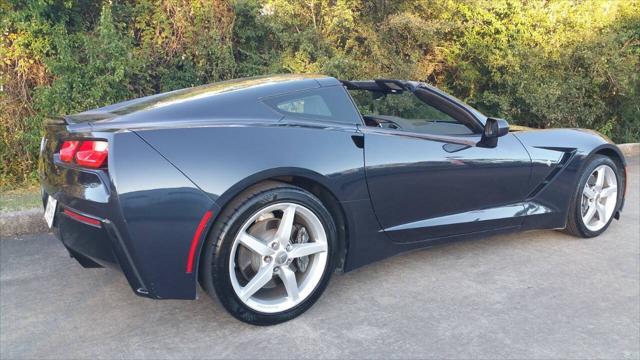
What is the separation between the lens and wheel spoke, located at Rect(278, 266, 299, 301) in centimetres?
311

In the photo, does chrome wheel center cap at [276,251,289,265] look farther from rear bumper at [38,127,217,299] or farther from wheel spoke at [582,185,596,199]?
wheel spoke at [582,185,596,199]

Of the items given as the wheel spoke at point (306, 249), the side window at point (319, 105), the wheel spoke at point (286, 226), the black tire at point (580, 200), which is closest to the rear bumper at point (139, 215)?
the wheel spoke at point (286, 226)

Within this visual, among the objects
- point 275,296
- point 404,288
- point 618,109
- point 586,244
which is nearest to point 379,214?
point 404,288

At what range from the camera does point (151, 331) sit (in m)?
2.99

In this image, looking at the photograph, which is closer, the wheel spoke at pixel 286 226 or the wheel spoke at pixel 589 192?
the wheel spoke at pixel 286 226

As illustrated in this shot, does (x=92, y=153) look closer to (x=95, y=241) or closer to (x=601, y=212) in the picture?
(x=95, y=241)

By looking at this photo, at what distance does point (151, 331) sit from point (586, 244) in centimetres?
339

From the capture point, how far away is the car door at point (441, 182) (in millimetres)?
3439

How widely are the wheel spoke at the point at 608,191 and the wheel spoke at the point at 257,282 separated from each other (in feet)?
10.1

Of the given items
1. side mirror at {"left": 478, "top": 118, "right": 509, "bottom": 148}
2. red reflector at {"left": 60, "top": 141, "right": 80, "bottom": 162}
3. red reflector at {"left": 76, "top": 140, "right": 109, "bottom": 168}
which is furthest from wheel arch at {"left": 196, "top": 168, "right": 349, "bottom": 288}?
side mirror at {"left": 478, "top": 118, "right": 509, "bottom": 148}

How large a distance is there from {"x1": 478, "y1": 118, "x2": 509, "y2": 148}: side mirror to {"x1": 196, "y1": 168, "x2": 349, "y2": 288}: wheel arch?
1247 mm

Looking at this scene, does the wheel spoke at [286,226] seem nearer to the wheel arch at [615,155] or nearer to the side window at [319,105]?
the side window at [319,105]

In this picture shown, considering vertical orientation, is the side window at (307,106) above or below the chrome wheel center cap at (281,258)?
above

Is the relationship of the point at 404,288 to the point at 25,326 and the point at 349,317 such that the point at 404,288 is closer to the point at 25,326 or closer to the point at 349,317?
the point at 349,317
